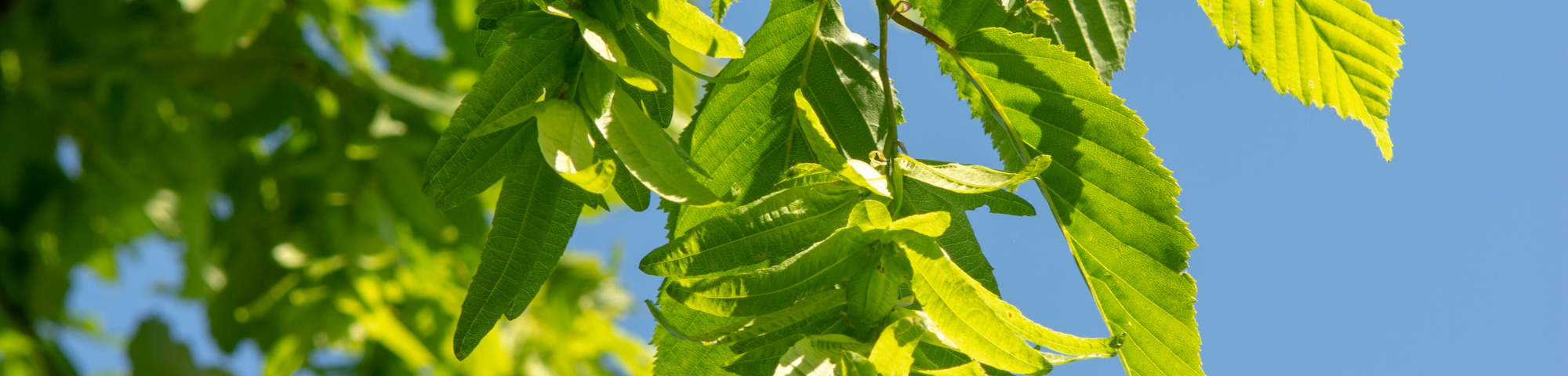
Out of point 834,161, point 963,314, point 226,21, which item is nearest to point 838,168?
point 834,161

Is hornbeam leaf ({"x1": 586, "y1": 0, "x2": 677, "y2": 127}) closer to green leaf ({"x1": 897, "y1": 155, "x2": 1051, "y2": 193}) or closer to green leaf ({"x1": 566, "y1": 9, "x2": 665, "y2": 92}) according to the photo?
green leaf ({"x1": 566, "y1": 9, "x2": 665, "y2": 92})

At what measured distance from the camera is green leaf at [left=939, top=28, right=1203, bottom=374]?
659 millimetres

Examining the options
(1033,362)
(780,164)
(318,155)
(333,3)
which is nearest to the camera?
(1033,362)

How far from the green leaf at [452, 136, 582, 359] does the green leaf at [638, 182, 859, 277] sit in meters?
0.08

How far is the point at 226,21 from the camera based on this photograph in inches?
86.4

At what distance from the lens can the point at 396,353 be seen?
121 inches

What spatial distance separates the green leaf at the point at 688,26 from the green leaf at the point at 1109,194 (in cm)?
23

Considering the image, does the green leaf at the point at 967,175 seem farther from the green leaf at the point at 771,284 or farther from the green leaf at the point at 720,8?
the green leaf at the point at 720,8

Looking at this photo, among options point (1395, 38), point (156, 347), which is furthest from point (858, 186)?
point (156, 347)

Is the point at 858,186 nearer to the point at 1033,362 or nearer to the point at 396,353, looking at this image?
the point at 1033,362

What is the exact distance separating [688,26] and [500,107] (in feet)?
0.38

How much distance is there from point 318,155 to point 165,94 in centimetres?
49

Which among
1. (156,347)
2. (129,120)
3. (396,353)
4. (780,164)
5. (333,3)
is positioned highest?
(333,3)

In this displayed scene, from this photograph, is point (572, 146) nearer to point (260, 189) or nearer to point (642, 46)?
point (642, 46)
